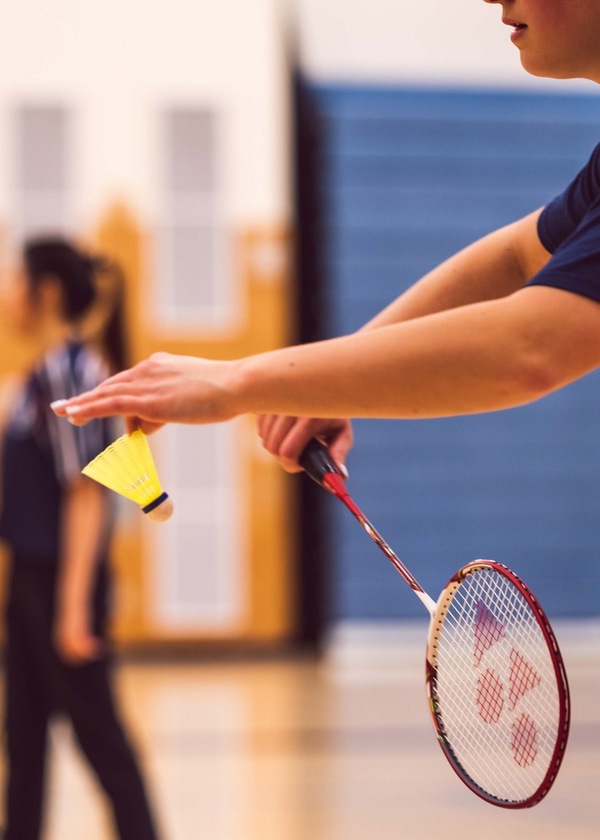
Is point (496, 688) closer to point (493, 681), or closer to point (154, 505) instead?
point (493, 681)

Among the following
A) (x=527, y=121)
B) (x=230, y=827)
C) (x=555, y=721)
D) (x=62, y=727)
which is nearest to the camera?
(x=555, y=721)

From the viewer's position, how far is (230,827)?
3.09 meters

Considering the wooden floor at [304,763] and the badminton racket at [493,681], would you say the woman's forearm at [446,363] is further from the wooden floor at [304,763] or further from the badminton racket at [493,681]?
the wooden floor at [304,763]

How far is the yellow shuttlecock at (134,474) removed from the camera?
1.04 meters

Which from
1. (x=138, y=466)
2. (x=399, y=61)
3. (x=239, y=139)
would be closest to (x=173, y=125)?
(x=239, y=139)

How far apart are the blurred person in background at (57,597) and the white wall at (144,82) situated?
3.61 m

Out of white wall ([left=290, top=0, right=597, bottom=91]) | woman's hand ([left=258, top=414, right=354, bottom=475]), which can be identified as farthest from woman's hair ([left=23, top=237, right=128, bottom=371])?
white wall ([left=290, top=0, right=597, bottom=91])

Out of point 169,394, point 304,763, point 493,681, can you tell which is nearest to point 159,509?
point 169,394

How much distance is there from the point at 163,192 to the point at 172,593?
7.26 feet

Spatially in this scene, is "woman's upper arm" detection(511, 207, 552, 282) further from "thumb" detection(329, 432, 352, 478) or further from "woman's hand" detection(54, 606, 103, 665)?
"woman's hand" detection(54, 606, 103, 665)

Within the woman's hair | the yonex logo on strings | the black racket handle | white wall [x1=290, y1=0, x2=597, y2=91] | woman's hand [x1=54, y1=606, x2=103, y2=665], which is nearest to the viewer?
the yonex logo on strings

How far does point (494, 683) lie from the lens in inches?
41.8

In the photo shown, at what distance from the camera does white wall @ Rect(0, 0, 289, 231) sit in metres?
5.95

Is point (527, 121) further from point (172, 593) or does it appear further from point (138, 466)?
point (138, 466)
